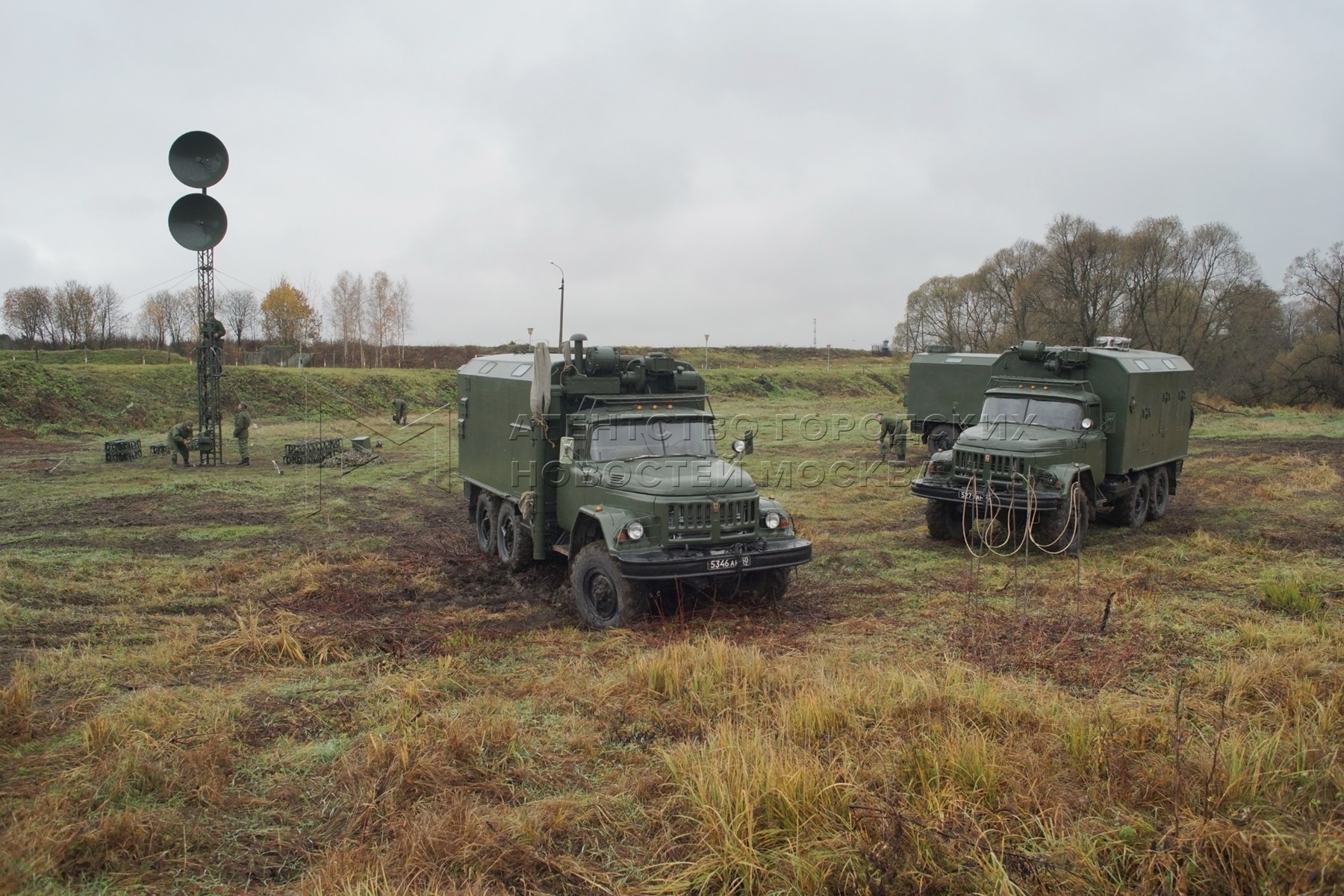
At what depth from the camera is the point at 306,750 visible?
5.56 metres

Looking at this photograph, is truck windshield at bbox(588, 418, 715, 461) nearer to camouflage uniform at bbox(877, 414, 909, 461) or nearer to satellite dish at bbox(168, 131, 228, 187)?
camouflage uniform at bbox(877, 414, 909, 461)

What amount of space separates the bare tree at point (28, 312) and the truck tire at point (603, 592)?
187 ft

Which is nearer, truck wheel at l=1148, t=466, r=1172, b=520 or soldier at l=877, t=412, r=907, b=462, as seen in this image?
truck wheel at l=1148, t=466, r=1172, b=520

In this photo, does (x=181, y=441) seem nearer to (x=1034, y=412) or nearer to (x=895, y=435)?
(x=895, y=435)

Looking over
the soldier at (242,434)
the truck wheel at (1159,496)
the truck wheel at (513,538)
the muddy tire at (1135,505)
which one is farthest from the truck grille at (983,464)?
the soldier at (242,434)

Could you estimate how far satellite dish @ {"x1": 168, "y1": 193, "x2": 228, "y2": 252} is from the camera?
21219 millimetres

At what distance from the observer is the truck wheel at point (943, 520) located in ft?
43.2

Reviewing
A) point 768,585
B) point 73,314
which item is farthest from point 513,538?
point 73,314

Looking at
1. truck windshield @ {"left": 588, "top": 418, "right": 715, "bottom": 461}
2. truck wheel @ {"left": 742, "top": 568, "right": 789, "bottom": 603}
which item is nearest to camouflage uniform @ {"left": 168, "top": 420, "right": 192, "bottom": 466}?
truck windshield @ {"left": 588, "top": 418, "right": 715, "bottom": 461}

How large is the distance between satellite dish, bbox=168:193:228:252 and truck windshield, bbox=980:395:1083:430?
17924mm

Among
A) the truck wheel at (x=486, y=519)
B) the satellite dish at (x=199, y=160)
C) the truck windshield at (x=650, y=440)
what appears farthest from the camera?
the satellite dish at (x=199, y=160)

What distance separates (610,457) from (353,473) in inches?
506

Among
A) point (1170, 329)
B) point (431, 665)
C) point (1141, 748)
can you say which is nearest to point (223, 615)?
point (431, 665)

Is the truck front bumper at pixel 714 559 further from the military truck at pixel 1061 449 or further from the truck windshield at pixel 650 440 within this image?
the military truck at pixel 1061 449
